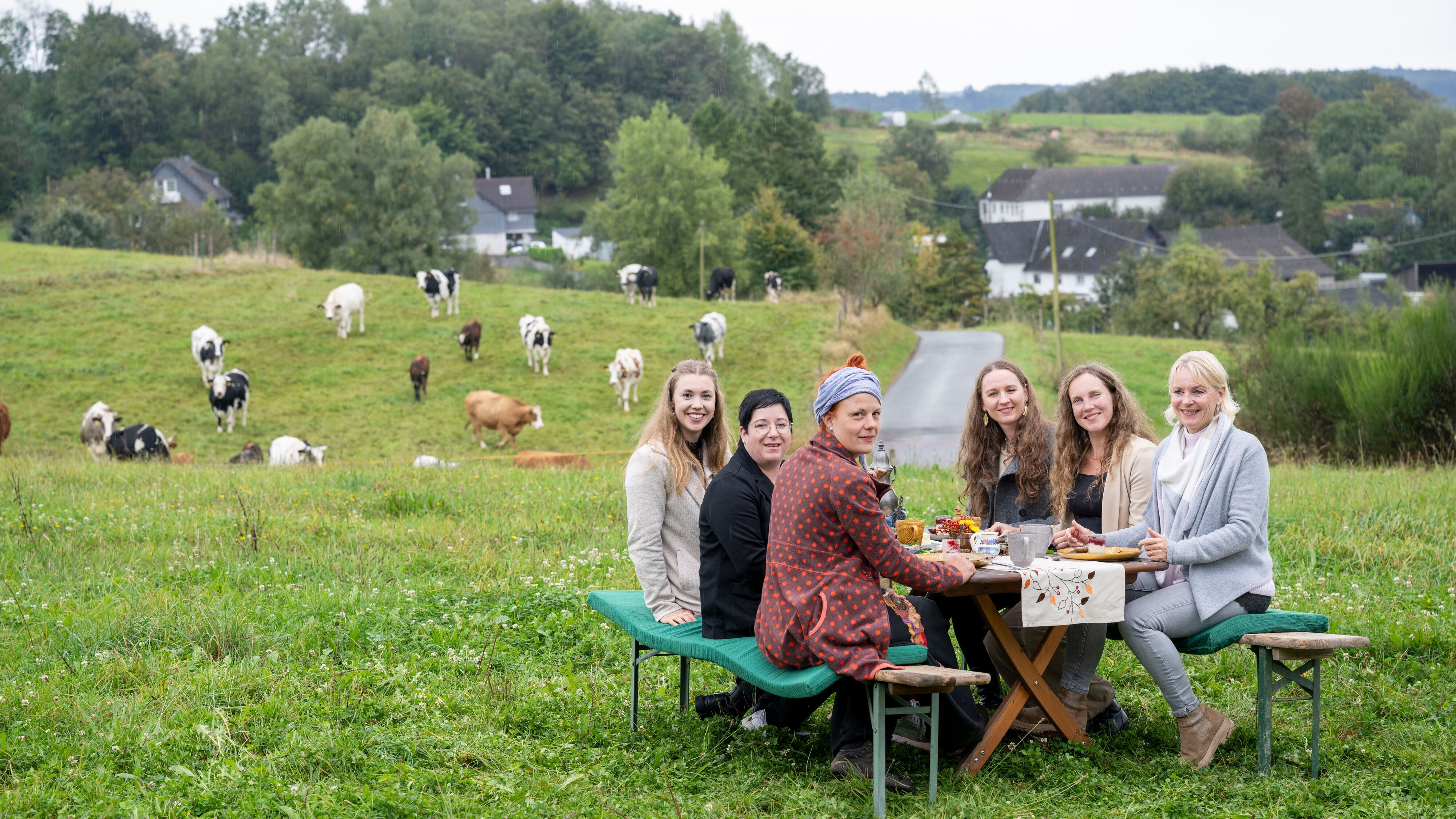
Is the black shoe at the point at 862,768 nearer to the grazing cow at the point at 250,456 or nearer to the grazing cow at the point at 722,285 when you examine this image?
the grazing cow at the point at 250,456

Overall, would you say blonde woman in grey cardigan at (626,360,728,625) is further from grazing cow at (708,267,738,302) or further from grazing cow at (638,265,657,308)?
grazing cow at (708,267,738,302)

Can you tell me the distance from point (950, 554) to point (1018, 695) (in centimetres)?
74

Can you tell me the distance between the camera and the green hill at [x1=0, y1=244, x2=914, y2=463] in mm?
21844

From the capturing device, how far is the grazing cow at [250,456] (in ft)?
59.3

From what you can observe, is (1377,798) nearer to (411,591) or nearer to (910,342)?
(411,591)

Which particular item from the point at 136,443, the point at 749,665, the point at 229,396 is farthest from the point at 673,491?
the point at 229,396

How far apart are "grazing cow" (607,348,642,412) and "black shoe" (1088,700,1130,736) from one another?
1955 centimetres

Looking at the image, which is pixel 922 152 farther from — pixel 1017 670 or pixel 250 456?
pixel 1017 670

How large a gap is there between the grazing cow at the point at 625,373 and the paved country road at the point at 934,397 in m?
5.61

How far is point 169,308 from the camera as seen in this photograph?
29.2m

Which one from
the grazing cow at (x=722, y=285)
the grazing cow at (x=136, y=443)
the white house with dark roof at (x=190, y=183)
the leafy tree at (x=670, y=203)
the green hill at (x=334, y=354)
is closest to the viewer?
the grazing cow at (x=136, y=443)

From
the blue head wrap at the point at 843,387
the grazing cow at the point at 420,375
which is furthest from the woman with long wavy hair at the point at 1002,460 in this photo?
the grazing cow at the point at 420,375

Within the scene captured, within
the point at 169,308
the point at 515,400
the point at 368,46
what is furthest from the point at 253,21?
the point at 515,400

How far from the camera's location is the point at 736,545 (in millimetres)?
4578
